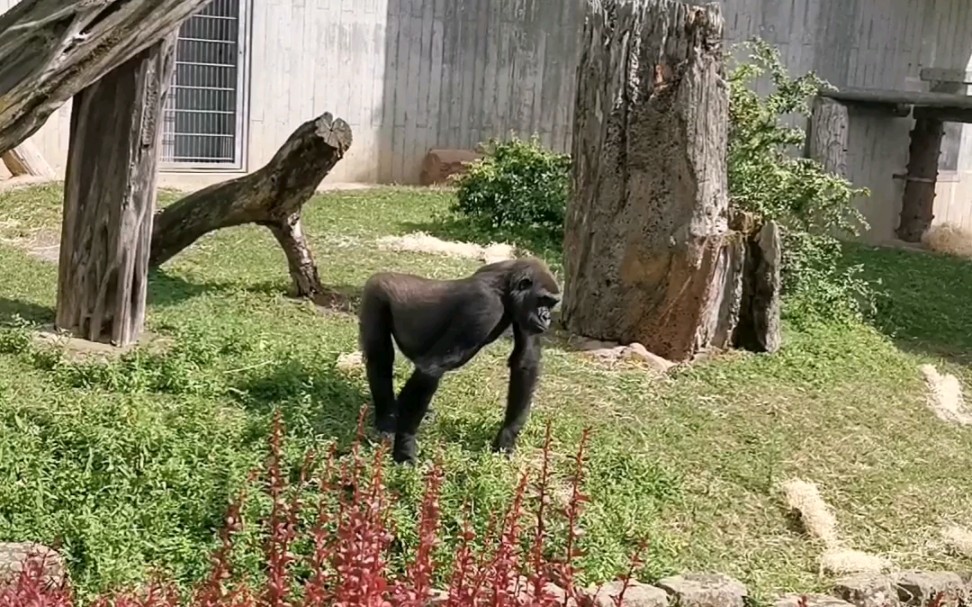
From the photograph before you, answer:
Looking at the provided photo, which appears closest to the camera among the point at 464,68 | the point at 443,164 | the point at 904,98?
the point at 904,98

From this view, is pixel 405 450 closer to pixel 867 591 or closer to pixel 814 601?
pixel 814 601

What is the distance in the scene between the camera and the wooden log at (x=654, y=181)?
7.08m

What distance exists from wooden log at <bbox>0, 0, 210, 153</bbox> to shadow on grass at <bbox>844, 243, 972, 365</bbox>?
5.35 metres

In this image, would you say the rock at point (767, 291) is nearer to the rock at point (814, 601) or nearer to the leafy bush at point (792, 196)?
the leafy bush at point (792, 196)

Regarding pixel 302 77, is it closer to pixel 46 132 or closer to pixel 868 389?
pixel 46 132

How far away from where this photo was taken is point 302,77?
520 inches

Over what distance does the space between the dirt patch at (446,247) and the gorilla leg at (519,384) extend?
14.2ft

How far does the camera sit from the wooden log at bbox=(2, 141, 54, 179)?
11.1 metres

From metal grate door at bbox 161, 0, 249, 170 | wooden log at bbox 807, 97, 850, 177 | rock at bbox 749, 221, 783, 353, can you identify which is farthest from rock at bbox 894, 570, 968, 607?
metal grate door at bbox 161, 0, 249, 170

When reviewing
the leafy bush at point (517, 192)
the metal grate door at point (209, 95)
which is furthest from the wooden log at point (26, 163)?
the leafy bush at point (517, 192)

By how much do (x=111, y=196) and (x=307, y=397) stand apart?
155 cm

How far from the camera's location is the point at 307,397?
17.5 feet

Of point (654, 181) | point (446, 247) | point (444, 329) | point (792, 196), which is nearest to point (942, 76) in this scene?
point (792, 196)

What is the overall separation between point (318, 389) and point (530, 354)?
1.04m
